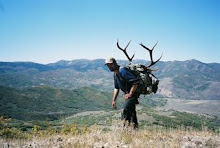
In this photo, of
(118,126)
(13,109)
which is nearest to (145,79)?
(118,126)

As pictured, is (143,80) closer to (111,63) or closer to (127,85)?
(127,85)

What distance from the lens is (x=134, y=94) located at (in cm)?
770

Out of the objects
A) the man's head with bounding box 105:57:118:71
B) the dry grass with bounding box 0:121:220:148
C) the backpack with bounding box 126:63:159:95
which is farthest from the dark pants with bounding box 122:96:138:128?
the man's head with bounding box 105:57:118:71

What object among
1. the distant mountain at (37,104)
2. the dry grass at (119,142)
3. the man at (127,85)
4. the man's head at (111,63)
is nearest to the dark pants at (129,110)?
the man at (127,85)

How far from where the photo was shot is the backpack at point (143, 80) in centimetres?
792

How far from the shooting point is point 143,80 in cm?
800

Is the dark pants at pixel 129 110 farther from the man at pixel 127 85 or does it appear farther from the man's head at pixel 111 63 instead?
the man's head at pixel 111 63

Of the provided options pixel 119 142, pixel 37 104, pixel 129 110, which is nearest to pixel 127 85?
pixel 129 110

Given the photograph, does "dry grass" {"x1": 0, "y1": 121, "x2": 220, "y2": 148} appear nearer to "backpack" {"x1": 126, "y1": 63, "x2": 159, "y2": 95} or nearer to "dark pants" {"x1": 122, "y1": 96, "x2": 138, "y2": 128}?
"dark pants" {"x1": 122, "y1": 96, "x2": 138, "y2": 128}

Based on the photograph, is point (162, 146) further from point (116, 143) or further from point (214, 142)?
→ point (214, 142)

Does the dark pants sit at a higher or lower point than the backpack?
lower

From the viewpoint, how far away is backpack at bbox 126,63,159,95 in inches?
312

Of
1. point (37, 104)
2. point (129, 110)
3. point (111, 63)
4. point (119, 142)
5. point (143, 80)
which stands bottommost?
point (37, 104)

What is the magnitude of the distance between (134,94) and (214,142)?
7.82 feet
